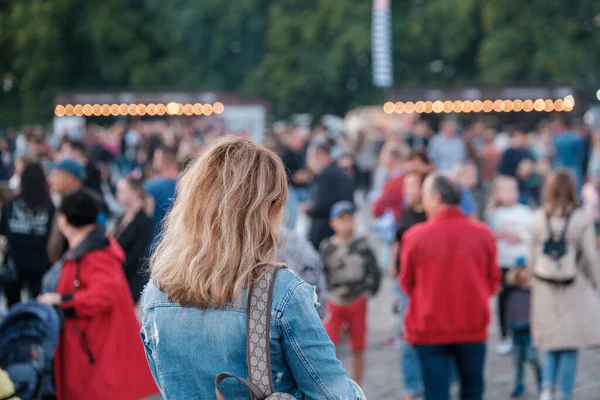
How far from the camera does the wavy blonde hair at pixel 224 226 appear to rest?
2.58 meters

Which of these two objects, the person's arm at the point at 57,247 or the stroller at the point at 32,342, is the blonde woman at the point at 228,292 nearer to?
the stroller at the point at 32,342

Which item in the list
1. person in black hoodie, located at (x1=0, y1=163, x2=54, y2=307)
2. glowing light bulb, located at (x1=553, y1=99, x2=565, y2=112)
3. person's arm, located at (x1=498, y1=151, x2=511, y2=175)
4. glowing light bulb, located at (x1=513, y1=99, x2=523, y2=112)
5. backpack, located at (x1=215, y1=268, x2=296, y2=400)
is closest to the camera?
backpack, located at (x1=215, y1=268, x2=296, y2=400)

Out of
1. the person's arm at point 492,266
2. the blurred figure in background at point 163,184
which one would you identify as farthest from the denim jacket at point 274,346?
the blurred figure in background at point 163,184

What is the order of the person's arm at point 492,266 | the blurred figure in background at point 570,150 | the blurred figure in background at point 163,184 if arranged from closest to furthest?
the person's arm at point 492,266
the blurred figure in background at point 163,184
the blurred figure in background at point 570,150

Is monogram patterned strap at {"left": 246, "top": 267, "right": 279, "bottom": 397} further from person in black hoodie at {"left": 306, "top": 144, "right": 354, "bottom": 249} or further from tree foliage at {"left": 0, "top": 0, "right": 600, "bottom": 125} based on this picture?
tree foliage at {"left": 0, "top": 0, "right": 600, "bottom": 125}

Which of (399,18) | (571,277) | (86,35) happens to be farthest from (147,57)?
(571,277)

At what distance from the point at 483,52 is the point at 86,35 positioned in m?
19.9

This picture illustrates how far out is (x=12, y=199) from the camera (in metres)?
8.20

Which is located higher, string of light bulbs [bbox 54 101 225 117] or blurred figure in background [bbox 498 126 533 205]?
string of light bulbs [bbox 54 101 225 117]

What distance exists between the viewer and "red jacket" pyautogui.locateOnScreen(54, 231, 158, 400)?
17.8ft

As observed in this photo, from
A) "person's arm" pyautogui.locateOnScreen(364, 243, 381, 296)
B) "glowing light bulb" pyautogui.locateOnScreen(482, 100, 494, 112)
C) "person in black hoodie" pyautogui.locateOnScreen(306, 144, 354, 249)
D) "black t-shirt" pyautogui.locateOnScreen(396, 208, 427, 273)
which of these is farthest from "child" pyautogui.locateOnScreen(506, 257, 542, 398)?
"glowing light bulb" pyautogui.locateOnScreen(482, 100, 494, 112)

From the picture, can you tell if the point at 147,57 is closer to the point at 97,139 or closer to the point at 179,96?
the point at 179,96

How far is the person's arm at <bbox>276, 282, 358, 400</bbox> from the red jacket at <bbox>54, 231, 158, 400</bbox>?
3.01m

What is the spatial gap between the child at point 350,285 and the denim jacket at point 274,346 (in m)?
4.95
